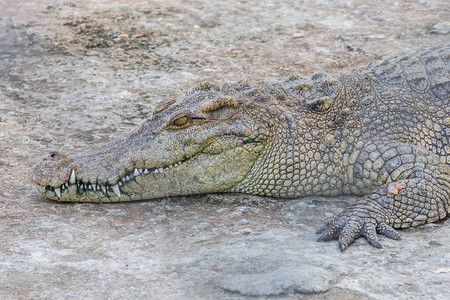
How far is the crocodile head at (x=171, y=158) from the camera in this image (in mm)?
4672

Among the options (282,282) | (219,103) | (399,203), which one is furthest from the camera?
(219,103)

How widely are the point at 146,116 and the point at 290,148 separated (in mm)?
2376

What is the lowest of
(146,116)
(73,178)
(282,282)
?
(282,282)

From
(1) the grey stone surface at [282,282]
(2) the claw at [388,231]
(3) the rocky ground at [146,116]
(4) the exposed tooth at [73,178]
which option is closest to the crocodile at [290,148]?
(4) the exposed tooth at [73,178]

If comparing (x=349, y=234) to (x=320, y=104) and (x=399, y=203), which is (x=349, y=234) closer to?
(x=399, y=203)

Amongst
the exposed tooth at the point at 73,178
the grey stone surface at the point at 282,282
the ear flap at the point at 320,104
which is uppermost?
the ear flap at the point at 320,104

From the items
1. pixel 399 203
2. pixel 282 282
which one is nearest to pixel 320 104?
pixel 399 203

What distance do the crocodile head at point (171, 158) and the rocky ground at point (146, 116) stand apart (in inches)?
5.3

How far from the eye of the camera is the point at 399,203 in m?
4.47

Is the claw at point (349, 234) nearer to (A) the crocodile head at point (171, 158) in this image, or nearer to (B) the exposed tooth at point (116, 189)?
(A) the crocodile head at point (171, 158)

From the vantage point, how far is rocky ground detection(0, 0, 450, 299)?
11.4ft

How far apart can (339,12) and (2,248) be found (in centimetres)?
779

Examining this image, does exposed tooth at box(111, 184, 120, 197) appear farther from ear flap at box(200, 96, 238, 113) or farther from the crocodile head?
ear flap at box(200, 96, 238, 113)

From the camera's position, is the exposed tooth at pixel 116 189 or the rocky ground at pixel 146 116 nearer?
the rocky ground at pixel 146 116
